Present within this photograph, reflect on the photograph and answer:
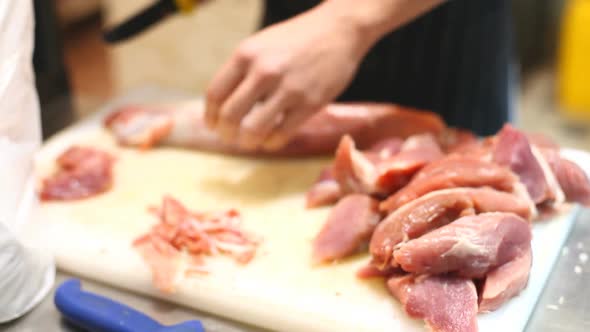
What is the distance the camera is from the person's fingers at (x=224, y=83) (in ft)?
4.14

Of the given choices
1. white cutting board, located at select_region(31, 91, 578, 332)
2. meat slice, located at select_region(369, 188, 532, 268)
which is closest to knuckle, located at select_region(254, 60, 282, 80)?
white cutting board, located at select_region(31, 91, 578, 332)

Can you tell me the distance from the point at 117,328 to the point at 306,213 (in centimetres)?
42

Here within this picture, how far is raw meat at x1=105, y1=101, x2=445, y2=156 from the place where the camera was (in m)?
1.40

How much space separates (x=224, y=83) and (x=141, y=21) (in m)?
0.41

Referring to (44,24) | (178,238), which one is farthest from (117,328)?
(44,24)

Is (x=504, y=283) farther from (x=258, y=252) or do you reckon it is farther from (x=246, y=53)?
(x=246, y=53)

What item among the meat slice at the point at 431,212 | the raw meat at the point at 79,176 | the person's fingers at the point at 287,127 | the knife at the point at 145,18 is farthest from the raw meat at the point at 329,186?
the knife at the point at 145,18

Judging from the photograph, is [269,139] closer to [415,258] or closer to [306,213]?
[306,213]

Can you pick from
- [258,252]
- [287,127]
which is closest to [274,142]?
[287,127]

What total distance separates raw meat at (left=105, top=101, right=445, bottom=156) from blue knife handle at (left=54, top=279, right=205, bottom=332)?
0.51 metres

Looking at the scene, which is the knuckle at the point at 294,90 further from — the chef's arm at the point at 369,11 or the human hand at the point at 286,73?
the chef's arm at the point at 369,11

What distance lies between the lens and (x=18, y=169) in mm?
1043

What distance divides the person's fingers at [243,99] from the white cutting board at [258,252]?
0.42 feet

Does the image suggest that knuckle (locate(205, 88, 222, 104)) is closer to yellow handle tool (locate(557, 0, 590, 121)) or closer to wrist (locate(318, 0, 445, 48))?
wrist (locate(318, 0, 445, 48))
